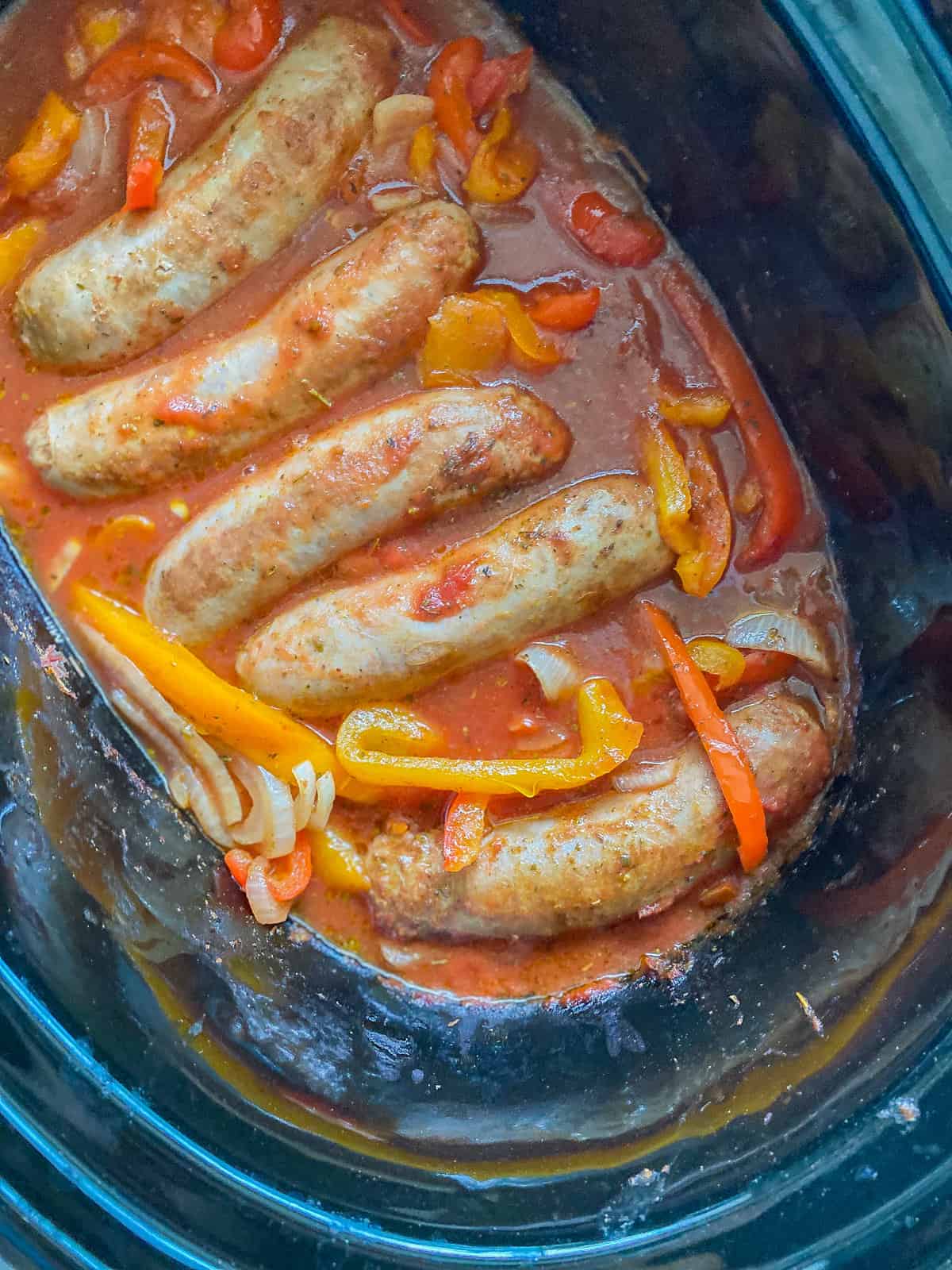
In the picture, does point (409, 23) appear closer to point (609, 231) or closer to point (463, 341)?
point (609, 231)

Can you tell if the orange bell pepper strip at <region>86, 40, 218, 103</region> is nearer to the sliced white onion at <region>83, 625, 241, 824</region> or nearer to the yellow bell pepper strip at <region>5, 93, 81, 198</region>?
the yellow bell pepper strip at <region>5, 93, 81, 198</region>

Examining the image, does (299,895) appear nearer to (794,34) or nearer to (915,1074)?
(915,1074)

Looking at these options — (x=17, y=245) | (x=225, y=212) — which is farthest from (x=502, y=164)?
(x=17, y=245)

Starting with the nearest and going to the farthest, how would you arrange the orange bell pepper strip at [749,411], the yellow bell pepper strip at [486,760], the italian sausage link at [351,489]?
the italian sausage link at [351,489], the yellow bell pepper strip at [486,760], the orange bell pepper strip at [749,411]

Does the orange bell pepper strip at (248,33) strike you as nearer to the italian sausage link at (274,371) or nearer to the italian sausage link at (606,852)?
the italian sausage link at (274,371)

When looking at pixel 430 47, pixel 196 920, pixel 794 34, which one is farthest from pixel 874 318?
pixel 196 920

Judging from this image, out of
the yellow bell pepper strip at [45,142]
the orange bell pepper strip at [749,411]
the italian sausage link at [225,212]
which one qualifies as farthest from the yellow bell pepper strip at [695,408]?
the yellow bell pepper strip at [45,142]

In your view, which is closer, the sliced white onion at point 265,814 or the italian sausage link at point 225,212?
the italian sausage link at point 225,212
